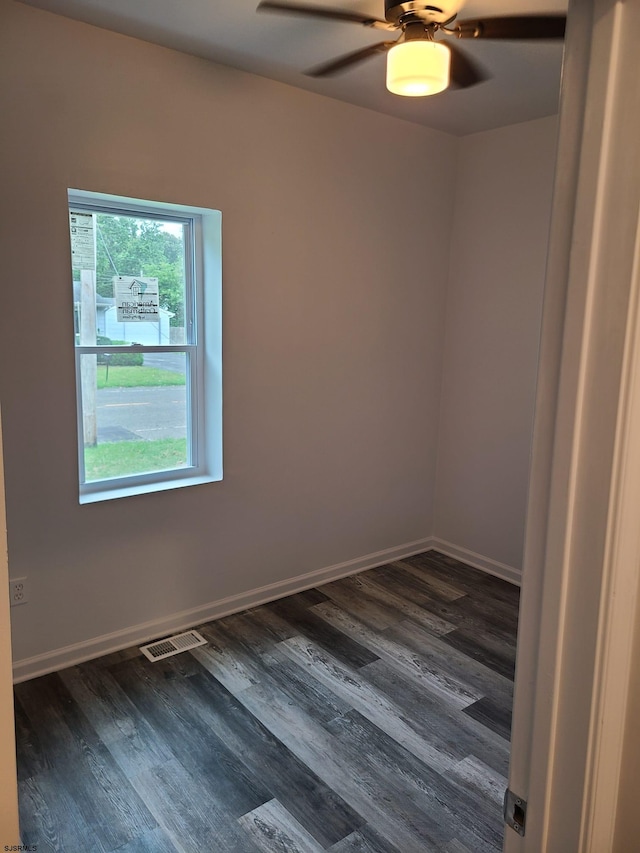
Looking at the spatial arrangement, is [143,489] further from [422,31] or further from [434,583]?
[422,31]

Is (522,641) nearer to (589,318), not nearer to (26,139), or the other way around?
(589,318)

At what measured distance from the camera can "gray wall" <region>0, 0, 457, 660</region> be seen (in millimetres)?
2479

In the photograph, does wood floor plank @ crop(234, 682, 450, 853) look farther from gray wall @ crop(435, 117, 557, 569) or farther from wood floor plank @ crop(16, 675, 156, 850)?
gray wall @ crop(435, 117, 557, 569)

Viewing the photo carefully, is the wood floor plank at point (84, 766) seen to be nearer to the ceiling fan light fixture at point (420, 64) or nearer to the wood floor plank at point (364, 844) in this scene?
the wood floor plank at point (364, 844)

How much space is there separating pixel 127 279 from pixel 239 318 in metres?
0.55

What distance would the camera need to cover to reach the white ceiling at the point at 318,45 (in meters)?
2.25

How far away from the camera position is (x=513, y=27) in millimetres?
2152

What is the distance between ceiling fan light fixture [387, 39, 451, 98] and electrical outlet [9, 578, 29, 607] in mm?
2416

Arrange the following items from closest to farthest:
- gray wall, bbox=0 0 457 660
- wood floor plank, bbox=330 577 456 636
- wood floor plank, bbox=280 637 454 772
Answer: wood floor plank, bbox=280 637 454 772
gray wall, bbox=0 0 457 660
wood floor plank, bbox=330 577 456 636

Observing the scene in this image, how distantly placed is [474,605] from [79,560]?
2.11 meters

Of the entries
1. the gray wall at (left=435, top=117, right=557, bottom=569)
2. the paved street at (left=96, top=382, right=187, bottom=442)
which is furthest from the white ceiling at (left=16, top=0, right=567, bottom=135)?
the paved street at (left=96, top=382, right=187, bottom=442)

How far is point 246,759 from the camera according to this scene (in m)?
2.28

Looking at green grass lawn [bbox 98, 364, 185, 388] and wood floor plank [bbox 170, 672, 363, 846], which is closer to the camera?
wood floor plank [bbox 170, 672, 363, 846]

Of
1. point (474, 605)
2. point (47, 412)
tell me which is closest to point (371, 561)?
point (474, 605)
